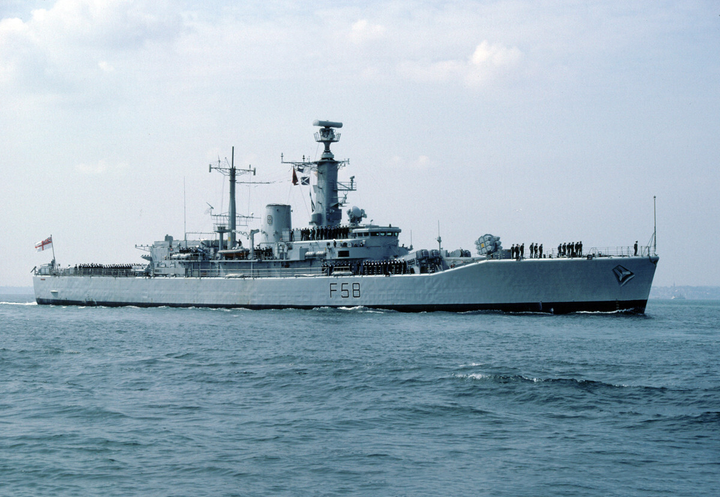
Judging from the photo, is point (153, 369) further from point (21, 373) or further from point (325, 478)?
point (325, 478)

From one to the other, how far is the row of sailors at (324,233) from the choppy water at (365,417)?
19.9m

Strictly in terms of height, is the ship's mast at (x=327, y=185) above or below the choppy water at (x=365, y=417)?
above

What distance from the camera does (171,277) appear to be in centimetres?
5722

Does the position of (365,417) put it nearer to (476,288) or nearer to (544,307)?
(476,288)

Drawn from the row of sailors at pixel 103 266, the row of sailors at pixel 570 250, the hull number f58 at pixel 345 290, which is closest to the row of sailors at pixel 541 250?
the row of sailors at pixel 570 250

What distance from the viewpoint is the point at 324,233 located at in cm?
5078

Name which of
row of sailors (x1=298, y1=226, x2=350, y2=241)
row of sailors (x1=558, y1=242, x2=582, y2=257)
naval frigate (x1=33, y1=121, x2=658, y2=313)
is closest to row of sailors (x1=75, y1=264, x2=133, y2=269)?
naval frigate (x1=33, y1=121, x2=658, y2=313)

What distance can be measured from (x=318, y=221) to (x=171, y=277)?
46.4 ft

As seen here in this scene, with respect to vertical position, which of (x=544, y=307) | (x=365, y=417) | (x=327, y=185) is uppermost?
(x=327, y=185)

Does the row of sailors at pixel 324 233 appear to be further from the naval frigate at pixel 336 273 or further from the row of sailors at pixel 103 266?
the row of sailors at pixel 103 266

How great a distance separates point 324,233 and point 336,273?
4.55 meters

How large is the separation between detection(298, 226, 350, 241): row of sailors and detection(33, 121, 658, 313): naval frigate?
8 centimetres

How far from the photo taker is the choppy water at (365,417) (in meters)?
11.4

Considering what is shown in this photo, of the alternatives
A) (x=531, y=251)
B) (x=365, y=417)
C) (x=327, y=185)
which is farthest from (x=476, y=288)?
(x=365, y=417)
